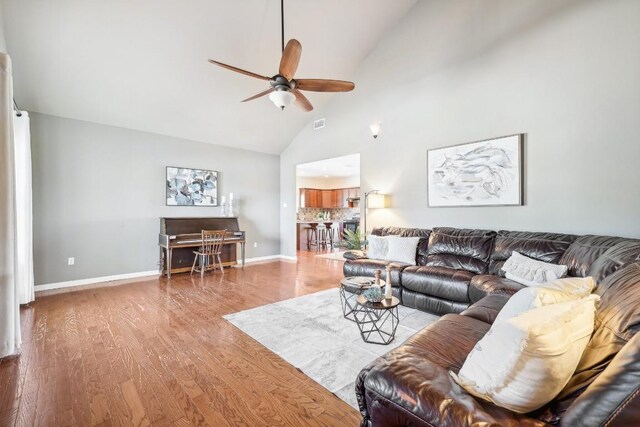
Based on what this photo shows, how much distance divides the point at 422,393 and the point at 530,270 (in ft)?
7.40

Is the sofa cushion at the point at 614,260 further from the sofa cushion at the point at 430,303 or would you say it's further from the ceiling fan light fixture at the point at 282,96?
the ceiling fan light fixture at the point at 282,96

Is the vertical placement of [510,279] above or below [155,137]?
below

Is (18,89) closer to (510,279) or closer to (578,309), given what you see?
(578,309)

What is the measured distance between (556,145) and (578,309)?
3.13 meters

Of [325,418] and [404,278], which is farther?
[404,278]

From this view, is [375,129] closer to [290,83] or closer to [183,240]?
[290,83]

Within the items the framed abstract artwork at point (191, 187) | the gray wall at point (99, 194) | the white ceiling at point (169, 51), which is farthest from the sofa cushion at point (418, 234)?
the gray wall at point (99, 194)

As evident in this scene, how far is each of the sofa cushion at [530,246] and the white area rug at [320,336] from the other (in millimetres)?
978

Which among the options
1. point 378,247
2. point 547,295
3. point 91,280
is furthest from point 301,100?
point 91,280

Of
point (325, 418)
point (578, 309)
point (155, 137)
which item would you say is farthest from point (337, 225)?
point (578, 309)

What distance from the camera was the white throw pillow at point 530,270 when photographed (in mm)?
2518

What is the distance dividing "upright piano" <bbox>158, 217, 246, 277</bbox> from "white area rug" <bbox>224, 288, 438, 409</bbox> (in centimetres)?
234

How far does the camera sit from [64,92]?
3.97 metres

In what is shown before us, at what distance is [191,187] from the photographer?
563 centimetres
